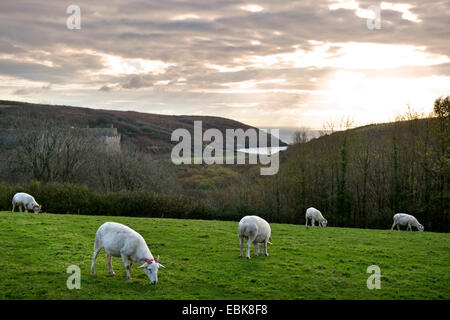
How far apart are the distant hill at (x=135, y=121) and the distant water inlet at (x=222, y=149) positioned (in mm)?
5169

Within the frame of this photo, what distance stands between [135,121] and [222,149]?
165 feet

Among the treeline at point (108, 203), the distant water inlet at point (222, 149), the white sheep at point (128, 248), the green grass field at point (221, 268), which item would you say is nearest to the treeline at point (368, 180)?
the distant water inlet at point (222, 149)

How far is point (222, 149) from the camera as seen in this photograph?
134 m

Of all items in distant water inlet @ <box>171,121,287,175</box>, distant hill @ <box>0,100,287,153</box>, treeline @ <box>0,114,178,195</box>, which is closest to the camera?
treeline @ <box>0,114,178,195</box>

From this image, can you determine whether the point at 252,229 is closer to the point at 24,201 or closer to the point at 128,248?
the point at 128,248

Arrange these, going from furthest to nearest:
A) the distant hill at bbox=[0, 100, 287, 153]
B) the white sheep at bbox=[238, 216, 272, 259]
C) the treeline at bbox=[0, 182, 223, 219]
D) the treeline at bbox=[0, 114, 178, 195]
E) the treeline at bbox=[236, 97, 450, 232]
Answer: the distant hill at bbox=[0, 100, 287, 153], the treeline at bbox=[0, 114, 178, 195], the treeline at bbox=[236, 97, 450, 232], the treeline at bbox=[0, 182, 223, 219], the white sheep at bbox=[238, 216, 272, 259]

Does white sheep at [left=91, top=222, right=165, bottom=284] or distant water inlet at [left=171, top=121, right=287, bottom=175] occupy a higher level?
distant water inlet at [left=171, top=121, right=287, bottom=175]

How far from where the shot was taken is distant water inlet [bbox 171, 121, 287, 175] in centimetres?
6886

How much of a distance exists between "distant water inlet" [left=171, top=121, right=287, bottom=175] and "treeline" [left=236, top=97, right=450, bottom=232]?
5201mm

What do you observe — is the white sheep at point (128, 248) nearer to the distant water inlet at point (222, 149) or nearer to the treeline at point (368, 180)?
the treeline at point (368, 180)

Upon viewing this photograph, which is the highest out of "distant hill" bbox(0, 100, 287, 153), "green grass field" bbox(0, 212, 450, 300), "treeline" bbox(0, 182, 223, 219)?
"distant hill" bbox(0, 100, 287, 153)

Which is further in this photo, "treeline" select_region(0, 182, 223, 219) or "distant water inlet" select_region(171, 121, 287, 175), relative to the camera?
"distant water inlet" select_region(171, 121, 287, 175)

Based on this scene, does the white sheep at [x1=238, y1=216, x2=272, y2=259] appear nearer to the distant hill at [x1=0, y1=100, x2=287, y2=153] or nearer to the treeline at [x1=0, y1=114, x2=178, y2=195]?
the treeline at [x1=0, y1=114, x2=178, y2=195]

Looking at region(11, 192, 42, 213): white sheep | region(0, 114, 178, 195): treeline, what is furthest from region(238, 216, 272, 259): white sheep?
region(0, 114, 178, 195): treeline
